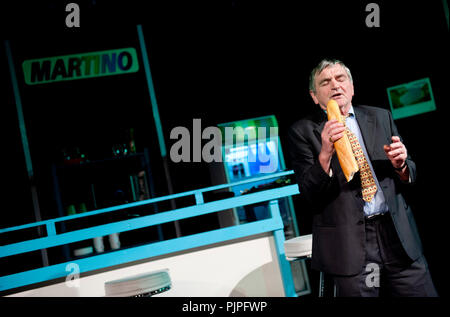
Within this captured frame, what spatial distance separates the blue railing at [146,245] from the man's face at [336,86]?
108 centimetres

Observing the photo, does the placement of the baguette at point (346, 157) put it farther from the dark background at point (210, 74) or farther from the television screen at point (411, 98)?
the television screen at point (411, 98)

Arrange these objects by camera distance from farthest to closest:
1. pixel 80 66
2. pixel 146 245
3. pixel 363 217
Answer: pixel 80 66
pixel 146 245
pixel 363 217

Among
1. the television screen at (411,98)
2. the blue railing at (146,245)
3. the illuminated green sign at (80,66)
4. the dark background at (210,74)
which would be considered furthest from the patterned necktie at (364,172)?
the illuminated green sign at (80,66)

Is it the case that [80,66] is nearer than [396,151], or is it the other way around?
[396,151]

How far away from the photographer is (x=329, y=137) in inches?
59.8

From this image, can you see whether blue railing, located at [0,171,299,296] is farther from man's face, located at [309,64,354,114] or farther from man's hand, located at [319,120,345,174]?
man's hand, located at [319,120,345,174]

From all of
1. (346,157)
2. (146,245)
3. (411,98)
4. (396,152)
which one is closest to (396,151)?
(396,152)

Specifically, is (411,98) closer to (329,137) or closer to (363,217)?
(363,217)

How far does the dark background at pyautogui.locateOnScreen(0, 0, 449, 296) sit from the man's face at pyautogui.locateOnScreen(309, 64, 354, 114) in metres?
3.51

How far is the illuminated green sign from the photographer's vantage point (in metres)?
5.12

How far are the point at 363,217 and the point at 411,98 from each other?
407 cm

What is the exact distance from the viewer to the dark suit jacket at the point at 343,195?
1.61 m

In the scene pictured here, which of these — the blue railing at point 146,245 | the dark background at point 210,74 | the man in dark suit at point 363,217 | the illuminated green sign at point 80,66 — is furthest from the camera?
the illuminated green sign at point 80,66

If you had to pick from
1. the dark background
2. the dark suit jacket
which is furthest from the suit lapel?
the dark background
